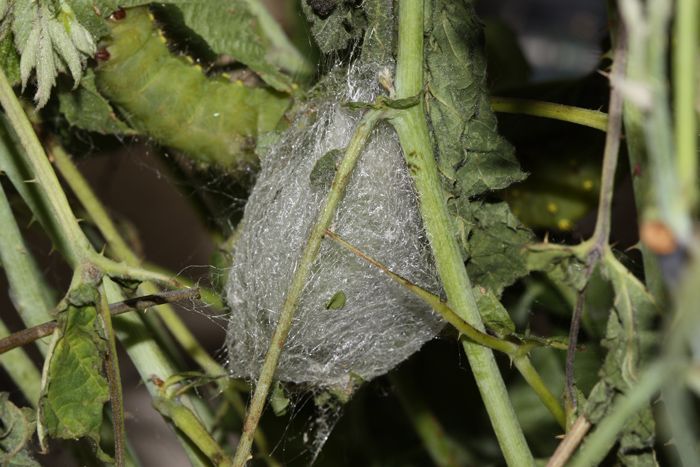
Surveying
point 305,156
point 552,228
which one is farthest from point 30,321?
point 552,228

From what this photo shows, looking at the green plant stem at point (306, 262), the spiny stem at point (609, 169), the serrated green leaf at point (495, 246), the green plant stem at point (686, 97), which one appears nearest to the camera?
the green plant stem at point (686, 97)

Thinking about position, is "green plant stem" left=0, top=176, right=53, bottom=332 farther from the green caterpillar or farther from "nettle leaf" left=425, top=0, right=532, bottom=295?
"nettle leaf" left=425, top=0, right=532, bottom=295

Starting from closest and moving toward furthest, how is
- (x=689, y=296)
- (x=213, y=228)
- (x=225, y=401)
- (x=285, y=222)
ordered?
(x=689, y=296), (x=285, y=222), (x=225, y=401), (x=213, y=228)

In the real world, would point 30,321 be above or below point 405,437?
above

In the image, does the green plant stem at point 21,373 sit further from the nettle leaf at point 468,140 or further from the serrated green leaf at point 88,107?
the nettle leaf at point 468,140

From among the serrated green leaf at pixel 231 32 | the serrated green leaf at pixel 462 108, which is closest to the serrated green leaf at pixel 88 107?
the serrated green leaf at pixel 231 32

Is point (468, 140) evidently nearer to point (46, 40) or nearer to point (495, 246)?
point (495, 246)

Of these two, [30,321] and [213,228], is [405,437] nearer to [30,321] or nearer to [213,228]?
[213,228]
